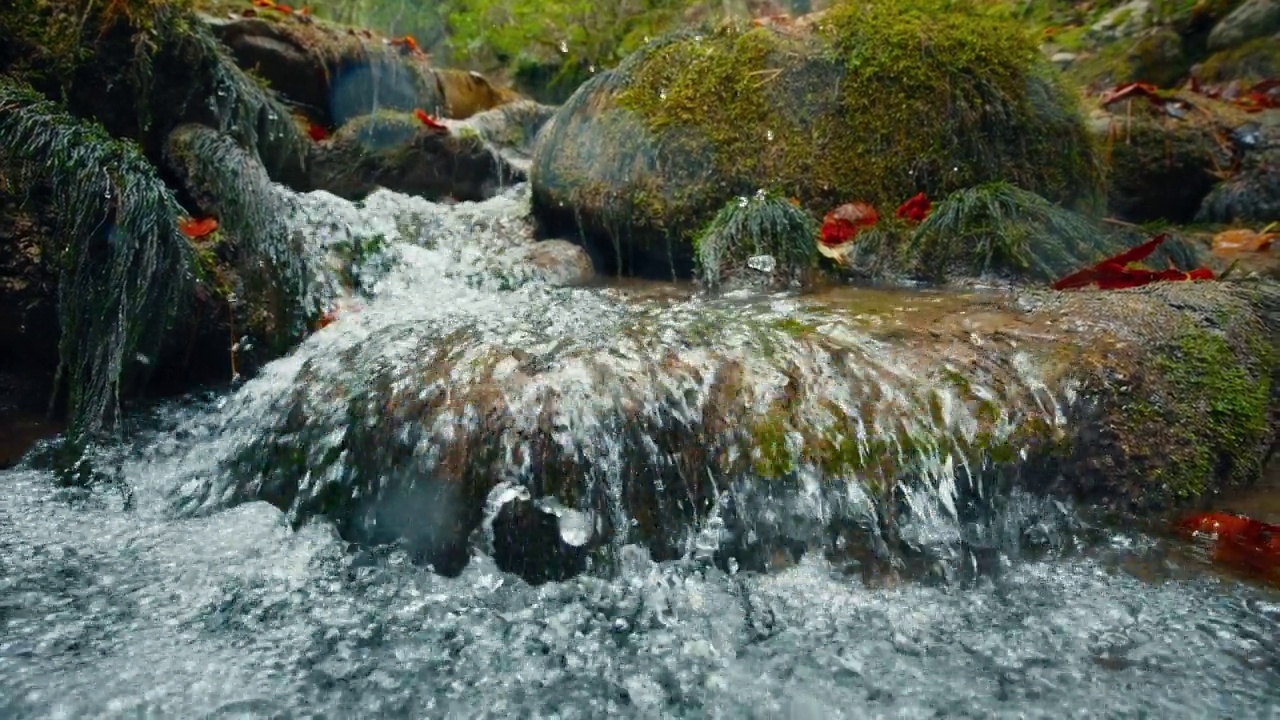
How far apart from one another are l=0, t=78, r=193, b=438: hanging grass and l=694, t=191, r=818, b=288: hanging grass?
232cm

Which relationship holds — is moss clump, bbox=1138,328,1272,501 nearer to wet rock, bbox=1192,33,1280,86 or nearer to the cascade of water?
the cascade of water

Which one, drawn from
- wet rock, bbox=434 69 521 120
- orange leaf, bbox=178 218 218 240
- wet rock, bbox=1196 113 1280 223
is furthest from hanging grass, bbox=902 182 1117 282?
wet rock, bbox=434 69 521 120

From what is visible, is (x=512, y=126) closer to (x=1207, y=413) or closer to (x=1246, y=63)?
(x=1207, y=413)

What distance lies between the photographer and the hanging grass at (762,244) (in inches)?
158

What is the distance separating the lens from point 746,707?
170cm

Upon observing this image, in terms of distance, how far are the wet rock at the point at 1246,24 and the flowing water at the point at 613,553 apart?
8.51m

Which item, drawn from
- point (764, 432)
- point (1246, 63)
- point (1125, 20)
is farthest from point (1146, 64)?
point (764, 432)

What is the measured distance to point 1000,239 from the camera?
3922mm

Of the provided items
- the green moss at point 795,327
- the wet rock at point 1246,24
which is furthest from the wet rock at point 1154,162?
the green moss at point 795,327

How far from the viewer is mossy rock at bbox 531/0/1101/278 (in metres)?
4.52

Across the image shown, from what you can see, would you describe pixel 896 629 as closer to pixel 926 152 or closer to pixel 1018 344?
pixel 1018 344

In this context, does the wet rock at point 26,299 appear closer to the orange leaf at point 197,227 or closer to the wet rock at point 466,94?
the orange leaf at point 197,227

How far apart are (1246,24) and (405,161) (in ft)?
29.5

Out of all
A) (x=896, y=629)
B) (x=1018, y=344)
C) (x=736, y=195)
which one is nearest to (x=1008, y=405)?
(x=1018, y=344)
